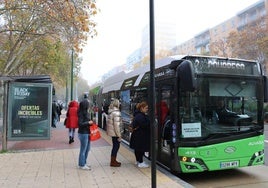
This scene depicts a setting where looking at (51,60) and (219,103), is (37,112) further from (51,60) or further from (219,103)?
(51,60)

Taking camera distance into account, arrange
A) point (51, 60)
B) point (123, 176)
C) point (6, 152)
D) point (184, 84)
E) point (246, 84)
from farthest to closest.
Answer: point (51, 60)
point (6, 152)
point (246, 84)
point (123, 176)
point (184, 84)

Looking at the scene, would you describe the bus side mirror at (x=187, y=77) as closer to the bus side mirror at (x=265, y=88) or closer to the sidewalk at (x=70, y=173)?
the sidewalk at (x=70, y=173)

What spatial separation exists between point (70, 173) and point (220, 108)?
377cm

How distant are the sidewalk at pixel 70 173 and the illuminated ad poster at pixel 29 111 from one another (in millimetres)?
1124

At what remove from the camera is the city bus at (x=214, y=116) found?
279 inches

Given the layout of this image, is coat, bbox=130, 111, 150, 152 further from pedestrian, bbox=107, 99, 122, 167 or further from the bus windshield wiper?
the bus windshield wiper

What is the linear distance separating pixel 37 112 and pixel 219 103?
6742mm

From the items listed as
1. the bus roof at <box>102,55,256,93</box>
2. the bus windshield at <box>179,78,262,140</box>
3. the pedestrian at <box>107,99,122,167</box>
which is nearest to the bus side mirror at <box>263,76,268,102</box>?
the bus windshield at <box>179,78,262,140</box>

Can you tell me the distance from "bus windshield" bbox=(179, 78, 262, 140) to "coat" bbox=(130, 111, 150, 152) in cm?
112

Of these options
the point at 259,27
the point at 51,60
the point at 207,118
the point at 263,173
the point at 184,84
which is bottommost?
the point at 263,173

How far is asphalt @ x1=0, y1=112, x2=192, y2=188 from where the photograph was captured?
21.2ft

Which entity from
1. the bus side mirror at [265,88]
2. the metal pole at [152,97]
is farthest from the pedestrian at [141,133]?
the bus side mirror at [265,88]

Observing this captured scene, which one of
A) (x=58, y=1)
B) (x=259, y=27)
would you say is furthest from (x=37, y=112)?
(x=259, y=27)

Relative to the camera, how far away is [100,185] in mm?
6395
